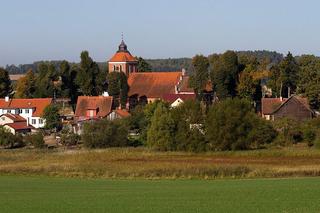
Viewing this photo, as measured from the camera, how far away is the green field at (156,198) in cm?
1958

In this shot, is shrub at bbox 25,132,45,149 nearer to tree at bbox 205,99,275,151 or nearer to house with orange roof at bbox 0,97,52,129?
tree at bbox 205,99,275,151

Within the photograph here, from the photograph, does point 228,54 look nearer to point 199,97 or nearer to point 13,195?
point 199,97

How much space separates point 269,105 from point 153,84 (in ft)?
62.7

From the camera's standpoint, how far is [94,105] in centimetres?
7931

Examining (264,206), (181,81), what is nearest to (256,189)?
(264,206)

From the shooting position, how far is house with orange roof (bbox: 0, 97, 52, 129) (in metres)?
80.8

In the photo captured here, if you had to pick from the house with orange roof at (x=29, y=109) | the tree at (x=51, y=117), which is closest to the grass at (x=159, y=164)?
the tree at (x=51, y=117)

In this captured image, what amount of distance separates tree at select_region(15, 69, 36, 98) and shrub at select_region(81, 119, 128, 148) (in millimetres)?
30922

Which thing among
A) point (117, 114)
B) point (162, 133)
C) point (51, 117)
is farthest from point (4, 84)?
point (162, 133)

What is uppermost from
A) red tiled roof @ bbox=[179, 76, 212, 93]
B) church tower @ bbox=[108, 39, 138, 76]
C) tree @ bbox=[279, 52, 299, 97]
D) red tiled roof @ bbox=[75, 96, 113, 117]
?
church tower @ bbox=[108, 39, 138, 76]

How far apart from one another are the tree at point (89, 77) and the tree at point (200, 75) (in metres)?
13.5

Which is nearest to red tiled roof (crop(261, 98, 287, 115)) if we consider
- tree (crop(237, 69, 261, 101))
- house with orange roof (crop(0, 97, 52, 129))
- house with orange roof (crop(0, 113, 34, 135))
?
tree (crop(237, 69, 261, 101))

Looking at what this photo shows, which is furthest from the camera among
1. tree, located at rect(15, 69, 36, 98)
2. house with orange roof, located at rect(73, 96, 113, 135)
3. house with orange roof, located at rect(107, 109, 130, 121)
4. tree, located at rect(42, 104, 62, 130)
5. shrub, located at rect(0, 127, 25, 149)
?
tree, located at rect(15, 69, 36, 98)

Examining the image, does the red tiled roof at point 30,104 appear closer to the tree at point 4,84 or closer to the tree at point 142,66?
the tree at point 4,84
